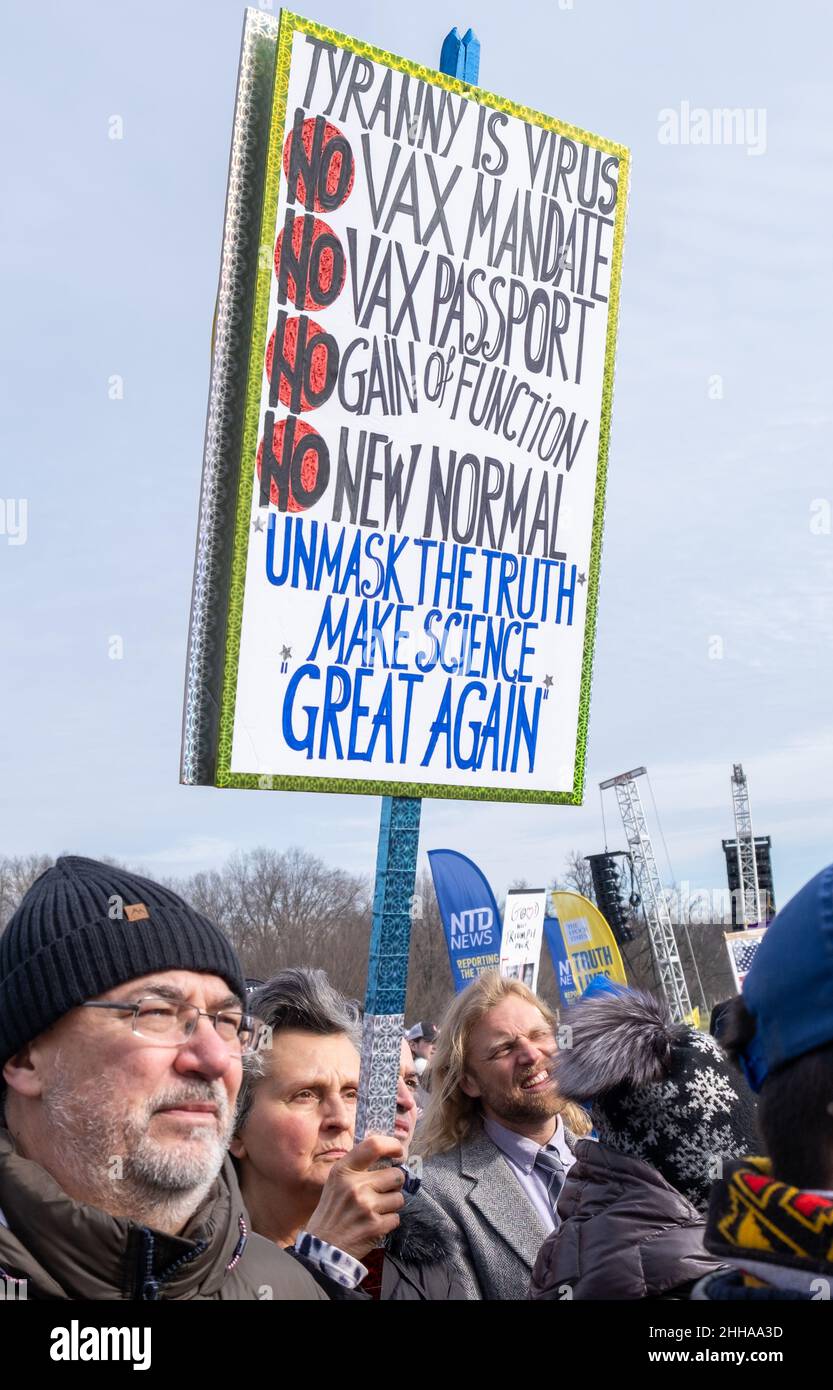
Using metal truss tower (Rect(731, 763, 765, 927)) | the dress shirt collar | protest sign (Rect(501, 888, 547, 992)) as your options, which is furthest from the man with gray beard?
metal truss tower (Rect(731, 763, 765, 927))

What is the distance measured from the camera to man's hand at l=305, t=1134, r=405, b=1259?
2.75 m

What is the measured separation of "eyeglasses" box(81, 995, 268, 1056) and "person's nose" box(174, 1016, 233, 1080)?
2 centimetres

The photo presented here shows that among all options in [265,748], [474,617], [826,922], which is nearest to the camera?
[826,922]

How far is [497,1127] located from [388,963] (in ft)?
4.12

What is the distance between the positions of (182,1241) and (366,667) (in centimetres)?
138

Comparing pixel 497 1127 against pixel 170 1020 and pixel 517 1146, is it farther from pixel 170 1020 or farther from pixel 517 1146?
pixel 170 1020

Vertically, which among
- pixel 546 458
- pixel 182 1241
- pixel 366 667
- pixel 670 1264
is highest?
pixel 546 458

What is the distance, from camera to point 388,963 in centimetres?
312

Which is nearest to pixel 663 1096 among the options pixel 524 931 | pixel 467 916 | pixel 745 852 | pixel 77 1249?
pixel 77 1249
